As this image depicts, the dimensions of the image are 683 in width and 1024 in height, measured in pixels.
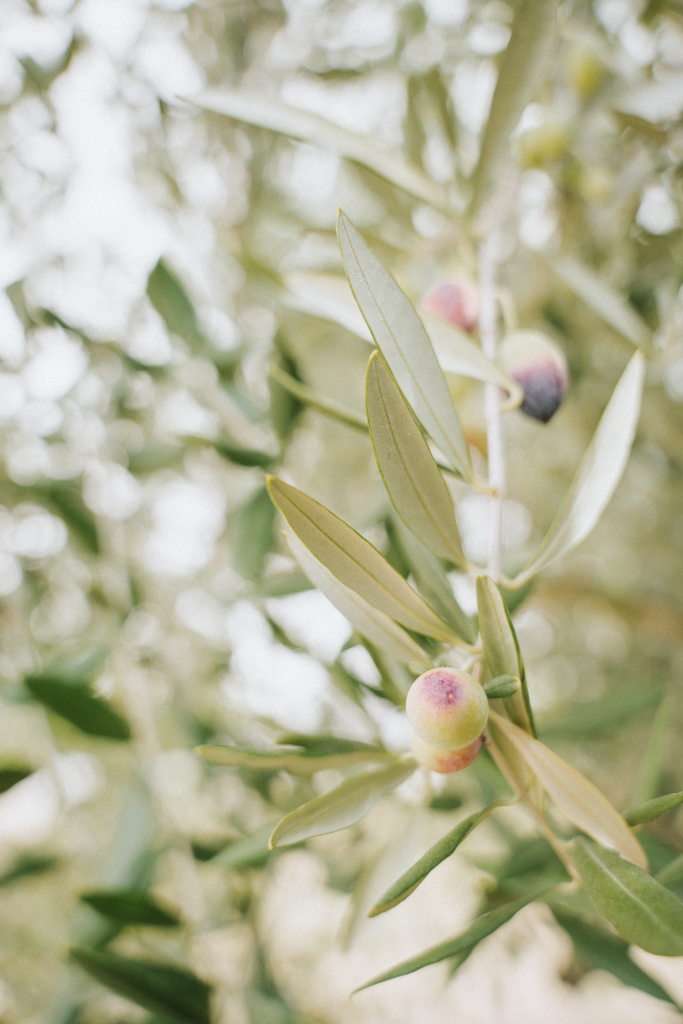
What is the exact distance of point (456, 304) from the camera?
589mm

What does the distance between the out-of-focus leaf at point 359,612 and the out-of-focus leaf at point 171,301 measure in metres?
0.46

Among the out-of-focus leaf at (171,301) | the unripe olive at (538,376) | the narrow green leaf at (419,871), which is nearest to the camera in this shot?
the narrow green leaf at (419,871)

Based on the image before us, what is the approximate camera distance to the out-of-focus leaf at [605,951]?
51cm

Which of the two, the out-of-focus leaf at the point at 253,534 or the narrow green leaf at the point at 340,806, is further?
the out-of-focus leaf at the point at 253,534

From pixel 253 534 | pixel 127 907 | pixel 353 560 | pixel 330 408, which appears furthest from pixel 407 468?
pixel 127 907

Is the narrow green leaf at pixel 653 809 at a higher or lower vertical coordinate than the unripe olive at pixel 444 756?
higher

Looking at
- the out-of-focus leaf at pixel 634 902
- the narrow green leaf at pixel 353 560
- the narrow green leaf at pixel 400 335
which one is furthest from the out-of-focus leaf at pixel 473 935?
the narrow green leaf at pixel 400 335

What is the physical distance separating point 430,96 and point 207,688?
1085mm

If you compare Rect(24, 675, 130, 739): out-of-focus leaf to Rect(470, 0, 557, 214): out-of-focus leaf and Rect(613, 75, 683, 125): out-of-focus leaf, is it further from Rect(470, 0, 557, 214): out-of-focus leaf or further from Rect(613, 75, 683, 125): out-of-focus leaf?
Rect(613, 75, 683, 125): out-of-focus leaf

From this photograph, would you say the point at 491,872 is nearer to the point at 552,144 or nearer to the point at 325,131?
the point at 325,131

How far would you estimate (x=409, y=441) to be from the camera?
351 mm

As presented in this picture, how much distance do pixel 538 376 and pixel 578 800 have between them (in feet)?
0.96

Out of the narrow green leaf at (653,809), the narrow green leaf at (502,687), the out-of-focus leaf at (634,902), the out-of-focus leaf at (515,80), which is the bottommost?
the out-of-focus leaf at (634,902)

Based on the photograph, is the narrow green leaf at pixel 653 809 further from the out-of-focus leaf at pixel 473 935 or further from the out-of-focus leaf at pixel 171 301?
the out-of-focus leaf at pixel 171 301
